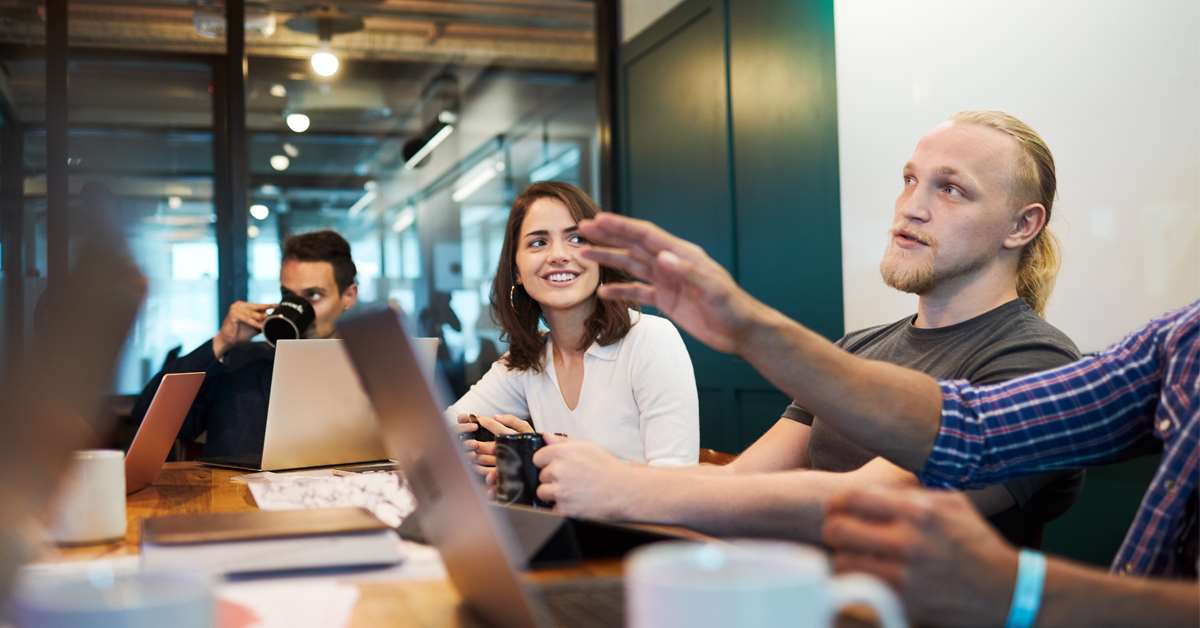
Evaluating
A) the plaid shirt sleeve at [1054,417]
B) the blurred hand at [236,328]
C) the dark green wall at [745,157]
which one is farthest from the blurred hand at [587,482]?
the dark green wall at [745,157]

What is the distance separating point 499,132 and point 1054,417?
4.39 metres

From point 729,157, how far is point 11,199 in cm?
317

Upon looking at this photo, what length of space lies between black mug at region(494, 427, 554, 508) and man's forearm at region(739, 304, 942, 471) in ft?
0.97

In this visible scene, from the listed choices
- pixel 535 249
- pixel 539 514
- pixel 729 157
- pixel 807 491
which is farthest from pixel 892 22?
pixel 539 514

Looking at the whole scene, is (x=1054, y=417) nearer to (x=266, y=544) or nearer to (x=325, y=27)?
(x=266, y=544)

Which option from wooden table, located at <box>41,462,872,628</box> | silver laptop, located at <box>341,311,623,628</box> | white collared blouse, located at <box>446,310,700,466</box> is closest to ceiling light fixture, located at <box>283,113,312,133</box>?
white collared blouse, located at <box>446,310,700,466</box>

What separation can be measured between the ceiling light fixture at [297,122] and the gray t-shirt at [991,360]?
3.71 metres

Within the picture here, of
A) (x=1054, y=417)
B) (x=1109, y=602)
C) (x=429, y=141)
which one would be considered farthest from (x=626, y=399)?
(x=429, y=141)

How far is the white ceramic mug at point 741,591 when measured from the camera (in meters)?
0.47

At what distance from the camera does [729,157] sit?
4.36m

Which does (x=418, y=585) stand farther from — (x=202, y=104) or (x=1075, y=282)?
(x=202, y=104)

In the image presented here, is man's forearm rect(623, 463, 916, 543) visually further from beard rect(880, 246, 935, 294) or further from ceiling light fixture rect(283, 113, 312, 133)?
ceiling light fixture rect(283, 113, 312, 133)

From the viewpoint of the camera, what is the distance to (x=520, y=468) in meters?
1.31

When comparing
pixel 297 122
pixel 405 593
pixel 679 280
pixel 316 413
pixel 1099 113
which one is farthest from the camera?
pixel 297 122
